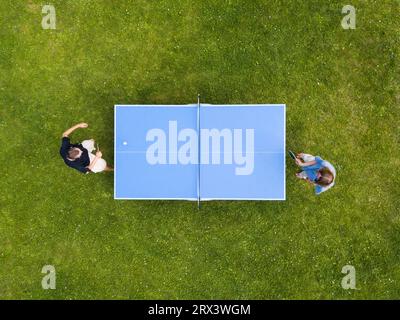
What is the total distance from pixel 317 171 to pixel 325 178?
0.36 metres

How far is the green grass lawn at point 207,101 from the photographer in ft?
27.6

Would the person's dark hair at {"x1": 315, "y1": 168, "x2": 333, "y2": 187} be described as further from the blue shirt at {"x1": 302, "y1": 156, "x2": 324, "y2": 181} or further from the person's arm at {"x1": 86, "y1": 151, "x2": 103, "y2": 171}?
the person's arm at {"x1": 86, "y1": 151, "x2": 103, "y2": 171}

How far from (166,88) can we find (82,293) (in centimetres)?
455

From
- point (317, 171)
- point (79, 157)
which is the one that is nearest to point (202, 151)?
point (317, 171)

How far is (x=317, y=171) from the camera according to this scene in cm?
747

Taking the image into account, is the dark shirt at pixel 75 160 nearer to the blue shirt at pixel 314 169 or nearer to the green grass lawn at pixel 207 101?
the green grass lawn at pixel 207 101

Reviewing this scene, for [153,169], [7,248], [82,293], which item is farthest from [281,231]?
[7,248]

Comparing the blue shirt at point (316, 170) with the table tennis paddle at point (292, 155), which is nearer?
the blue shirt at point (316, 170)

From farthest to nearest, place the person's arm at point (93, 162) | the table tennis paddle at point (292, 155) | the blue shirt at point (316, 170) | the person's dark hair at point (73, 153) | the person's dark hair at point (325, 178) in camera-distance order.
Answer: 1. the table tennis paddle at point (292, 155)
2. the person's arm at point (93, 162)
3. the blue shirt at point (316, 170)
4. the person's dark hair at point (73, 153)
5. the person's dark hair at point (325, 178)

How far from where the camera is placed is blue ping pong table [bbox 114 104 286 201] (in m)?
7.51

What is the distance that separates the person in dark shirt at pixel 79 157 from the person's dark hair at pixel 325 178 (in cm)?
397

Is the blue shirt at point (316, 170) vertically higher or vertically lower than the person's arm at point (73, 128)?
lower

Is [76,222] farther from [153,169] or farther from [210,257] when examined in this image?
[210,257]

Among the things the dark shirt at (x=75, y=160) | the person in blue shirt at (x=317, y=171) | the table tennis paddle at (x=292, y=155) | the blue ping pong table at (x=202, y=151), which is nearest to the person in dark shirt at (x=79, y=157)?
the dark shirt at (x=75, y=160)
